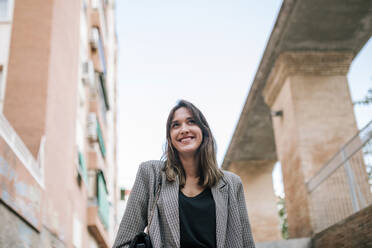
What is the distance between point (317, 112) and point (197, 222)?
10488 millimetres

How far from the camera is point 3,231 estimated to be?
6.32 meters

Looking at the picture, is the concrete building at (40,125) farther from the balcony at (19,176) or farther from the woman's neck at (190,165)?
the woman's neck at (190,165)

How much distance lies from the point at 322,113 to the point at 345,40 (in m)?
2.01

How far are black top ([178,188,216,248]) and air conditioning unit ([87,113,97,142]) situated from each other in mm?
12523

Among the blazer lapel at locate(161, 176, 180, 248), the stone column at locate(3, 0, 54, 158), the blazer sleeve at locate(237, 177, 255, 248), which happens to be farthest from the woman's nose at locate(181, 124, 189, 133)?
the stone column at locate(3, 0, 54, 158)

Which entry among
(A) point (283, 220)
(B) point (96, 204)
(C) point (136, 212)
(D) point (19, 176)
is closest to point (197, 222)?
(C) point (136, 212)

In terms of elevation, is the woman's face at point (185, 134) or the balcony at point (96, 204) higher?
the balcony at point (96, 204)

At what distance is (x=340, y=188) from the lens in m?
10.8

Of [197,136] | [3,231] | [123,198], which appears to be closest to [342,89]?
[3,231]

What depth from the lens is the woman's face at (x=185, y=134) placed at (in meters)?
2.70

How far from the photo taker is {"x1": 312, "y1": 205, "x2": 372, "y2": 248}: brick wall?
7.25 meters

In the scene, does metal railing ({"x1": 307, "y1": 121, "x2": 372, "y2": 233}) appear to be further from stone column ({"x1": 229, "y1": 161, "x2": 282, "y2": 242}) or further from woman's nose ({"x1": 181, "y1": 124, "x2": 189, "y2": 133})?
stone column ({"x1": 229, "y1": 161, "x2": 282, "y2": 242})

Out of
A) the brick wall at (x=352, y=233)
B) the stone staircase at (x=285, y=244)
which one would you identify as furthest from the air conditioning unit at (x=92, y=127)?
the brick wall at (x=352, y=233)

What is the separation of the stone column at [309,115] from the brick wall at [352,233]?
99.7 inches
